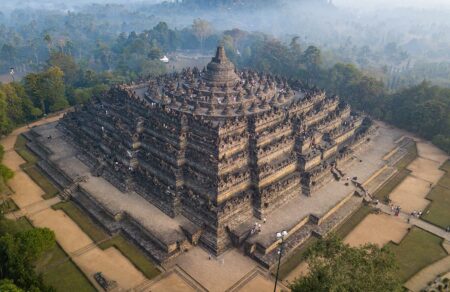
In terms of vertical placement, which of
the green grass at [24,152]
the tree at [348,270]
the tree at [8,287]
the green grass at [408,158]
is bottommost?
the green grass at [408,158]

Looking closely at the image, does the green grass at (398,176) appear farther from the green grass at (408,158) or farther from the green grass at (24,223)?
the green grass at (24,223)

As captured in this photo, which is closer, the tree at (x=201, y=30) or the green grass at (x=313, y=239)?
the green grass at (x=313, y=239)

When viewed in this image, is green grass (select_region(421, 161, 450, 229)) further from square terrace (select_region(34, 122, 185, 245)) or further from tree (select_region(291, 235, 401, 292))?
square terrace (select_region(34, 122, 185, 245))

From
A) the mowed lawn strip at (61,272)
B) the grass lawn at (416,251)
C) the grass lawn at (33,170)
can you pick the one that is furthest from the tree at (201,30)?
the mowed lawn strip at (61,272)

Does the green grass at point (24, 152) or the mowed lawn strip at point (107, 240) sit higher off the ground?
the green grass at point (24, 152)

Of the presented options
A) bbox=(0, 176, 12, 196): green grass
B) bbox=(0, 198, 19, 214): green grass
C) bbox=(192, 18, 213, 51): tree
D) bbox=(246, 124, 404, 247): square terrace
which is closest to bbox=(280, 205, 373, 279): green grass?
bbox=(246, 124, 404, 247): square terrace

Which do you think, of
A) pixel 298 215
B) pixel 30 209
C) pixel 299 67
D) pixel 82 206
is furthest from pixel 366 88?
pixel 30 209
